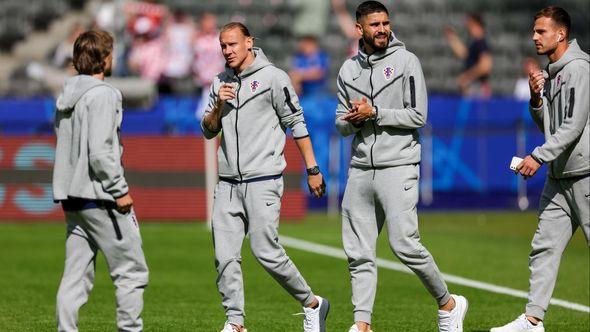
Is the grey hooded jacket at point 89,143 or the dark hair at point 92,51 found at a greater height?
the dark hair at point 92,51

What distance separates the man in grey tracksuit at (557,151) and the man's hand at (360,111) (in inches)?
47.1

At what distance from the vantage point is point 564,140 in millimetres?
9625

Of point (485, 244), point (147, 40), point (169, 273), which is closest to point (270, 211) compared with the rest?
point (169, 273)

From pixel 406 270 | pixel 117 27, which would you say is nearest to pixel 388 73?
pixel 406 270

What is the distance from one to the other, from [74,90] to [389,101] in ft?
8.07

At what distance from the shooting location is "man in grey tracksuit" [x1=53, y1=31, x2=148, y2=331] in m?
8.32

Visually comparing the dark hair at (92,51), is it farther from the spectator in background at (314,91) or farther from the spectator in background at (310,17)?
the spectator in background at (310,17)

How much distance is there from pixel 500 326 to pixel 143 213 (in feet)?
37.0

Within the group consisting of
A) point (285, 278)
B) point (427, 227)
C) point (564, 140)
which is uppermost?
point (564, 140)

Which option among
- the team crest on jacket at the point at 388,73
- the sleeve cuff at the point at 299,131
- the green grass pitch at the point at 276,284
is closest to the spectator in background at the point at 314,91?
the green grass pitch at the point at 276,284

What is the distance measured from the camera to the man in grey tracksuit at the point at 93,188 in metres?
8.32

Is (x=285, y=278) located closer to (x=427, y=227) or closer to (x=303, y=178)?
(x=427, y=227)

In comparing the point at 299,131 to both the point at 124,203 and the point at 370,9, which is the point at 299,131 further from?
the point at 124,203

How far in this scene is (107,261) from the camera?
8.49 metres
